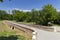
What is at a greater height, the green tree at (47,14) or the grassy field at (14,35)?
the green tree at (47,14)

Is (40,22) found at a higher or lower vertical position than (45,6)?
lower

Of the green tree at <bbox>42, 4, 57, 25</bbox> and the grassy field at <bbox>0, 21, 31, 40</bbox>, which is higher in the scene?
the green tree at <bbox>42, 4, 57, 25</bbox>

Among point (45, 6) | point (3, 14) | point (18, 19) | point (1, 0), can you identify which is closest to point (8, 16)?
point (3, 14)

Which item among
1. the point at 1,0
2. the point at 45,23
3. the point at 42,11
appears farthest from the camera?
the point at 42,11

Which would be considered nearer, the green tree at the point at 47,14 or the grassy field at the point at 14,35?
the grassy field at the point at 14,35

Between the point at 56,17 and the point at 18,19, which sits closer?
the point at 56,17

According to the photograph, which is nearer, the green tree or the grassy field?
the grassy field

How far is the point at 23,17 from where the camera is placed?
124 metres

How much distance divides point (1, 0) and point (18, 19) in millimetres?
112586

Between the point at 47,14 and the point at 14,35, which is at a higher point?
the point at 47,14

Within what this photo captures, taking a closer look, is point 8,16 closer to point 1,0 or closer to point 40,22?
point 40,22

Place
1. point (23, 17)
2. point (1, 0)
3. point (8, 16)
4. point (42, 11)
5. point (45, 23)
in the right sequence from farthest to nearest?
point (8, 16)
point (23, 17)
point (42, 11)
point (45, 23)
point (1, 0)

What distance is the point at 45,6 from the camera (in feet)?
266

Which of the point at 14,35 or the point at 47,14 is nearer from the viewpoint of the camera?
the point at 14,35
